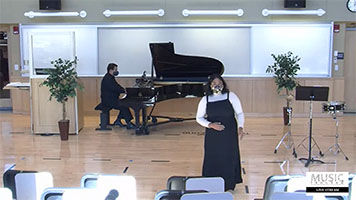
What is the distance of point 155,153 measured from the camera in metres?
6.85

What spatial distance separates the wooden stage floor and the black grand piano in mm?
634

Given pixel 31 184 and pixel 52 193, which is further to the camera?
pixel 31 184

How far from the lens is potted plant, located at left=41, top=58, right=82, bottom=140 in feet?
24.9

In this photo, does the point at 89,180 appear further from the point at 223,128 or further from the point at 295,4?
the point at 295,4

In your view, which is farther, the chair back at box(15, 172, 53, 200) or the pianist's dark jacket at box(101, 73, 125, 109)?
the pianist's dark jacket at box(101, 73, 125, 109)

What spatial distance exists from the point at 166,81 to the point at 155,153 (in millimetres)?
2576

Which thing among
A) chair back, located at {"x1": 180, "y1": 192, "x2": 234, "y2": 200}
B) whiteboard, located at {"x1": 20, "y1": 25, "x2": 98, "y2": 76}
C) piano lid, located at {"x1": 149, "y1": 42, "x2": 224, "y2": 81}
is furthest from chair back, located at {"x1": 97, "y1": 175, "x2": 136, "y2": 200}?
whiteboard, located at {"x1": 20, "y1": 25, "x2": 98, "y2": 76}

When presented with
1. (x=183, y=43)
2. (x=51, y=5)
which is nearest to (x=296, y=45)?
(x=183, y=43)

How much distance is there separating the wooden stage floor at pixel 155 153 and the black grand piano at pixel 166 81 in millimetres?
634

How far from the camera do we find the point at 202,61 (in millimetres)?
9422

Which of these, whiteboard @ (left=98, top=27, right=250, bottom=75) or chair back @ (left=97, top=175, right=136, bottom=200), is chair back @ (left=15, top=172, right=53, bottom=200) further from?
whiteboard @ (left=98, top=27, right=250, bottom=75)

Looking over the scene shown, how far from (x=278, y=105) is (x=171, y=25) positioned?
11.1 ft

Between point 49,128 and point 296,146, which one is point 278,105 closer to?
point 296,146

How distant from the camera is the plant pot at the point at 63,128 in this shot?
25.6 feet
